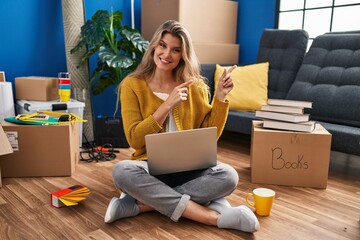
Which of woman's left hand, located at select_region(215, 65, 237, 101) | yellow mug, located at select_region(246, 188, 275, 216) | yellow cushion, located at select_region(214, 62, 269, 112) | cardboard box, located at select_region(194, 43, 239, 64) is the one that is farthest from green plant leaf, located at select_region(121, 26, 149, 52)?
yellow mug, located at select_region(246, 188, 275, 216)

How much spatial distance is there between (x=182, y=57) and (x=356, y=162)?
65.4 inches

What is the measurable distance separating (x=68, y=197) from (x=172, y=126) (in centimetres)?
60

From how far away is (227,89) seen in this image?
156cm

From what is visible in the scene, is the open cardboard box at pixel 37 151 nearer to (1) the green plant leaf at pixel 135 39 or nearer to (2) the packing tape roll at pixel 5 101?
(2) the packing tape roll at pixel 5 101

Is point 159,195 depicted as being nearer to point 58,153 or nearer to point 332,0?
point 58,153

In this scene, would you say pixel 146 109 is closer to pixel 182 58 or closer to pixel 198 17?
pixel 182 58

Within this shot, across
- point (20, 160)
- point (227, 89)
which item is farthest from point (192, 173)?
point (20, 160)

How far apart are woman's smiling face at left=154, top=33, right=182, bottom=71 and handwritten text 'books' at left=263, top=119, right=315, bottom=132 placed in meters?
0.70

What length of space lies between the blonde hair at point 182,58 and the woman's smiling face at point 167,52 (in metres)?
0.02

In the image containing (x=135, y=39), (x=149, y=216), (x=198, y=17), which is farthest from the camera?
(x=198, y=17)

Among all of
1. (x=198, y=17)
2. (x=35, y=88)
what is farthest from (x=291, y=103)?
(x=35, y=88)

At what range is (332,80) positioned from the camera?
A: 2.47 m

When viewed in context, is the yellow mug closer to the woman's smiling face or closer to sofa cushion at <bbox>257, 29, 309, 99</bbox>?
the woman's smiling face

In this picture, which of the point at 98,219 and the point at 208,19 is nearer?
the point at 98,219
